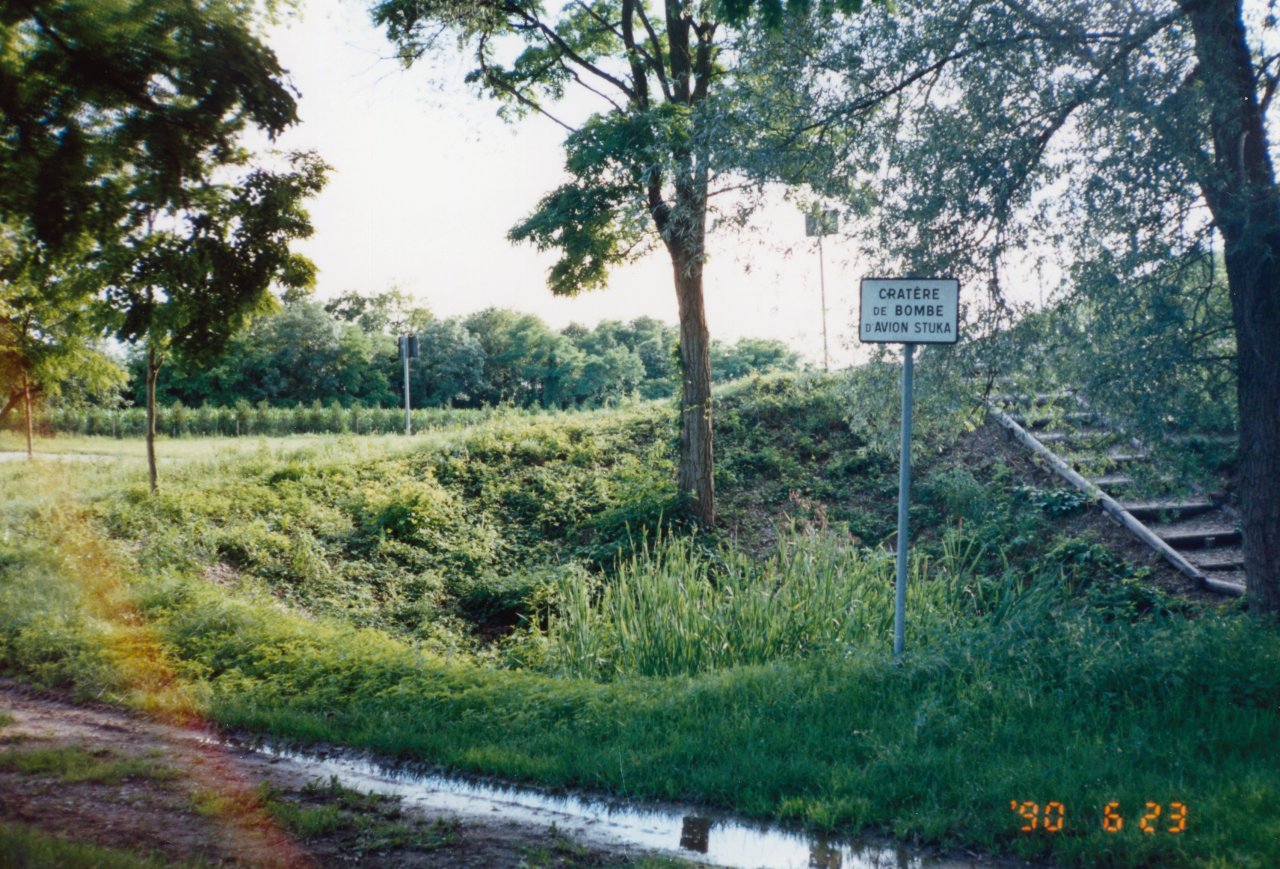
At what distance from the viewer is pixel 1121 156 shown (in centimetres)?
750

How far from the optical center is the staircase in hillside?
930cm

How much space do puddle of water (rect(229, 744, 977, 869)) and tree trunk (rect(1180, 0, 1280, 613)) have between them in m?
5.26

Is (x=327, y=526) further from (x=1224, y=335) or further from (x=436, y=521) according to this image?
(x=1224, y=335)

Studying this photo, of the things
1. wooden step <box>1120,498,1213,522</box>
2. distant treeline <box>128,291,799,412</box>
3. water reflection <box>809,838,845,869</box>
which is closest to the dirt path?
water reflection <box>809,838,845,869</box>

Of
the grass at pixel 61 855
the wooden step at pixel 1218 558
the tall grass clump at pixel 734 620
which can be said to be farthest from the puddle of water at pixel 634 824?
the wooden step at pixel 1218 558

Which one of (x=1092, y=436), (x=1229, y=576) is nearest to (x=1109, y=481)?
(x=1229, y=576)

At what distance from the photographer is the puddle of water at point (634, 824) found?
4.61 meters

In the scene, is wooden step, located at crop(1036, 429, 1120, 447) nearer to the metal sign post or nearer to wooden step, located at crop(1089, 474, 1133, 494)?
the metal sign post

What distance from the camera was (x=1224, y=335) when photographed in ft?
28.5

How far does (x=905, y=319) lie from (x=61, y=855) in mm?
6069

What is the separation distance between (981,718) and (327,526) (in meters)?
10.7

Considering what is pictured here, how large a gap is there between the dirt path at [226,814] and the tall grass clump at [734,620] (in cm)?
342

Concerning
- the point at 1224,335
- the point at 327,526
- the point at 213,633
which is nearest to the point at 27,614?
the point at 213,633

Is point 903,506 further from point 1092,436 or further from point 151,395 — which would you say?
point 151,395
